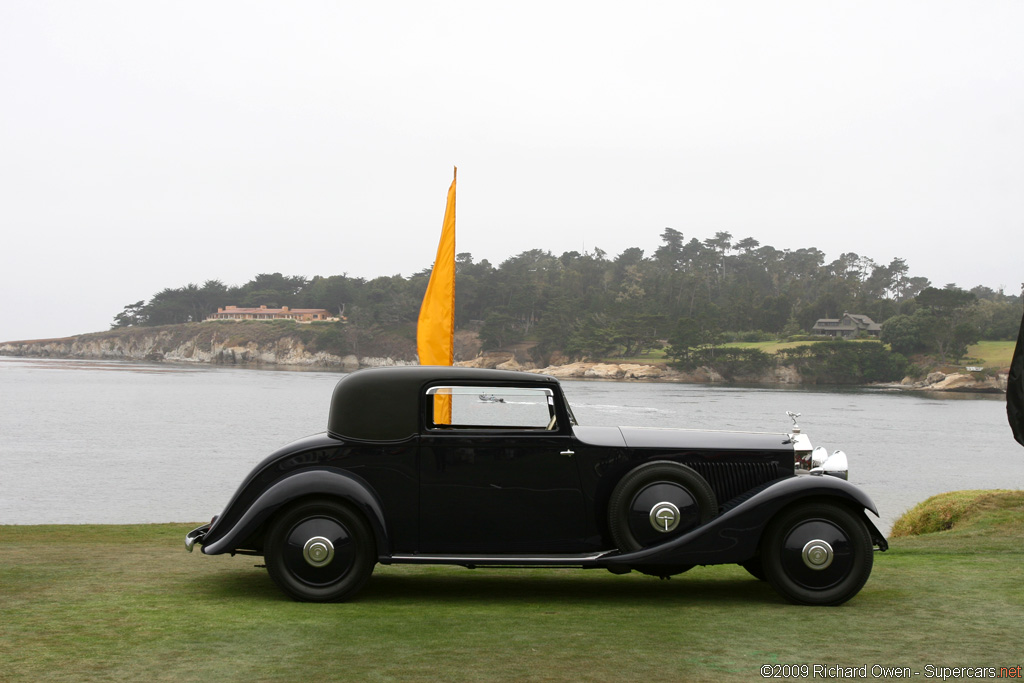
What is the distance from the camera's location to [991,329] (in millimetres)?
107312

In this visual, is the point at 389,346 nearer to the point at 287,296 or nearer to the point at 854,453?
the point at 287,296

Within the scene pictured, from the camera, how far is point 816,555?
5758mm

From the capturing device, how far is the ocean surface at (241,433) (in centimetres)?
2370

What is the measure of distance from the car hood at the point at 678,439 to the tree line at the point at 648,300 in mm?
101883

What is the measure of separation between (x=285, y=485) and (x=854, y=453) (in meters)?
37.1

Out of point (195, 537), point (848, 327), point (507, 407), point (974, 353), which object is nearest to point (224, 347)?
point (848, 327)

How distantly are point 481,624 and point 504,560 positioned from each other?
658mm

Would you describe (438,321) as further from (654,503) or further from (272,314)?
(272,314)

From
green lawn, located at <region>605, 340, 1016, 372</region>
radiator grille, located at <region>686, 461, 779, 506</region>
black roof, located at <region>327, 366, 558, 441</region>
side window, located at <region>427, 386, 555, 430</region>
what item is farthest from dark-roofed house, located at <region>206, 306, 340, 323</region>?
radiator grille, located at <region>686, 461, 779, 506</region>

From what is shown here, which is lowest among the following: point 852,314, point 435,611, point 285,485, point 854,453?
point 854,453

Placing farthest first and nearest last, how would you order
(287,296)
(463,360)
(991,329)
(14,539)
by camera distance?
1. (287,296)
2. (463,360)
3. (991,329)
4. (14,539)

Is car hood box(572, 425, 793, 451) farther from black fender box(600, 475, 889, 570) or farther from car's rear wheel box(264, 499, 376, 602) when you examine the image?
car's rear wheel box(264, 499, 376, 602)

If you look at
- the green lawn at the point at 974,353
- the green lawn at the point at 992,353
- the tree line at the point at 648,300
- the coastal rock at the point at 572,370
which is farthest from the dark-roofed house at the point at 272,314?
the green lawn at the point at 992,353

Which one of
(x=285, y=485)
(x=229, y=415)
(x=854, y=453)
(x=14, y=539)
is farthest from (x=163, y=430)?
(x=285, y=485)
